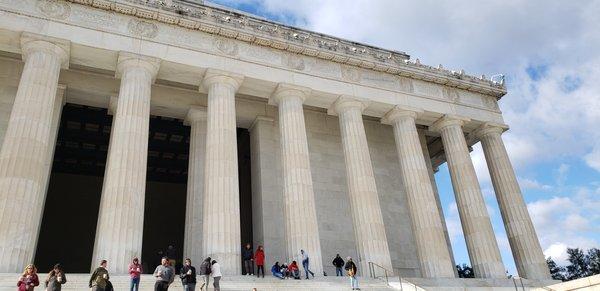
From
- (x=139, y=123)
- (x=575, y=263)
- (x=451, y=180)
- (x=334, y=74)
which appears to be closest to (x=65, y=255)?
(x=139, y=123)

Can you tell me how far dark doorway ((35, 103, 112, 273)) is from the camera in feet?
155

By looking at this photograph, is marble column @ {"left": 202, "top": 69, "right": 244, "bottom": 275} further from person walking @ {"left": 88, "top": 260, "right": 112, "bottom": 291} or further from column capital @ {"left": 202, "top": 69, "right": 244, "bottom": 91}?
person walking @ {"left": 88, "top": 260, "right": 112, "bottom": 291}

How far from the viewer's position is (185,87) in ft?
113

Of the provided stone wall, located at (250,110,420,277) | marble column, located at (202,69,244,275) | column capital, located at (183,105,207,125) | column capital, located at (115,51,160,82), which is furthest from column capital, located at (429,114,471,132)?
column capital, located at (115,51,160,82)

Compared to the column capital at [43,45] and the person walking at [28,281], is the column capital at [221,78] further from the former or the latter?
the person walking at [28,281]

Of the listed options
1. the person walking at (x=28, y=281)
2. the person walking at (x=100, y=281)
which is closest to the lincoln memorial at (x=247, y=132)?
the person walking at (x=28, y=281)

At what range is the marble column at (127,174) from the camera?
2294cm

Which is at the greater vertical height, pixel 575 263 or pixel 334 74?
pixel 334 74

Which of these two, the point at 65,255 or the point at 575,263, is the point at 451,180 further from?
the point at 575,263

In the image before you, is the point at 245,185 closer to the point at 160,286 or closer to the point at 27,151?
the point at 27,151

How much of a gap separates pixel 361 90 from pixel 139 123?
1600 cm

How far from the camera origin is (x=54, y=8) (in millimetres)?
27438

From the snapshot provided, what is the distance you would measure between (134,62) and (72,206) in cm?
2876

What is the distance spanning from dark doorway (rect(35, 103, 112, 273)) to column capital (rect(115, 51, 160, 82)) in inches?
723
